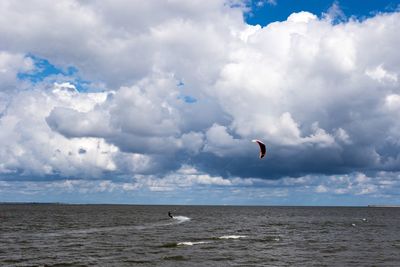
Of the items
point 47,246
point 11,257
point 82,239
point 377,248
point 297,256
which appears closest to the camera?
point 11,257

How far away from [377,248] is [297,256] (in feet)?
55.9

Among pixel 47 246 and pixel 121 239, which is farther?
pixel 121 239

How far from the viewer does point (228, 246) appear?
200 feet

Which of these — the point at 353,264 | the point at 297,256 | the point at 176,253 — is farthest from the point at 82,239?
the point at 353,264

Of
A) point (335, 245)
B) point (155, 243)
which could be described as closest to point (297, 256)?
point (335, 245)

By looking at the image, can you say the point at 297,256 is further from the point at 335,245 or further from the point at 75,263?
the point at 75,263

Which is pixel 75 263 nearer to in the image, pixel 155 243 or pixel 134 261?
pixel 134 261

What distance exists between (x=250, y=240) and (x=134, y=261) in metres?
27.9

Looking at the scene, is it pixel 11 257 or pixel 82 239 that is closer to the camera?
pixel 11 257

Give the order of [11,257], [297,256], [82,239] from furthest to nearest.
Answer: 1. [82,239]
2. [297,256]
3. [11,257]

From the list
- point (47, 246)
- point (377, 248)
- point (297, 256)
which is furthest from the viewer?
point (377, 248)

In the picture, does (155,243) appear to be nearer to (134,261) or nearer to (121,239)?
(121,239)

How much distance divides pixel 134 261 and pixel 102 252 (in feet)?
26.4

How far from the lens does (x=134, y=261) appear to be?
154ft
